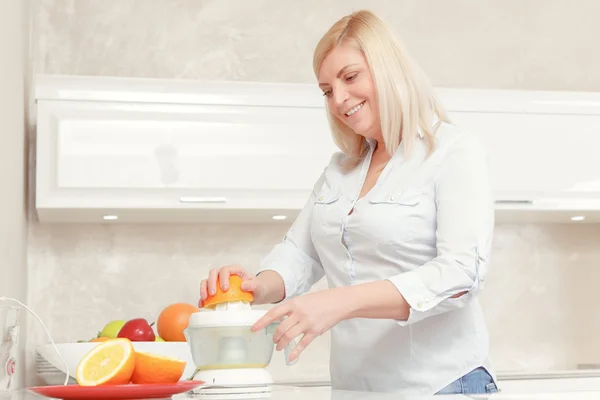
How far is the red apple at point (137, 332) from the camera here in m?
2.49

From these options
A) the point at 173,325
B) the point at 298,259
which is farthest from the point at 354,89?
the point at 173,325

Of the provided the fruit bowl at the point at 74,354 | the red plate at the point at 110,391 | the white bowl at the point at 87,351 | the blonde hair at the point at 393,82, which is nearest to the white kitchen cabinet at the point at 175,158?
the fruit bowl at the point at 74,354

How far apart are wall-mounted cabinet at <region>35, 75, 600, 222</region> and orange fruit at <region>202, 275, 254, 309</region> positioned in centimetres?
156

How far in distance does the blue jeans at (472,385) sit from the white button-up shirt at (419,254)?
1 cm

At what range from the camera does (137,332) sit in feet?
8.20

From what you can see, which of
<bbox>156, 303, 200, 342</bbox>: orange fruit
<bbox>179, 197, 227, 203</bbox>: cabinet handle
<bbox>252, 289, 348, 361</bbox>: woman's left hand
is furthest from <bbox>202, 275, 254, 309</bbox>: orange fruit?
<bbox>179, 197, 227, 203</bbox>: cabinet handle

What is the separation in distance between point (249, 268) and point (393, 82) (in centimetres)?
183

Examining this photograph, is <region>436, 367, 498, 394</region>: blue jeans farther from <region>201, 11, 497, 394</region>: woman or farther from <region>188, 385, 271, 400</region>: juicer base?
<region>188, 385, 271, 400</region>: juicer base

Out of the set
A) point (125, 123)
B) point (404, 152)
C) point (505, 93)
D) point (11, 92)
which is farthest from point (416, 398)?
point (505, 93)

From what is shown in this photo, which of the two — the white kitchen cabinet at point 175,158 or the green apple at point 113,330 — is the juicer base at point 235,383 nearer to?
the green apple at point 113,330

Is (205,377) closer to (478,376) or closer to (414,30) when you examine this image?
(478,376)

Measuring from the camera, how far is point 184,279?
134 inches

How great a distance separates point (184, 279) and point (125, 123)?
70cm

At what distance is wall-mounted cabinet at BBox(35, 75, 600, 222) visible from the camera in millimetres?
2947
